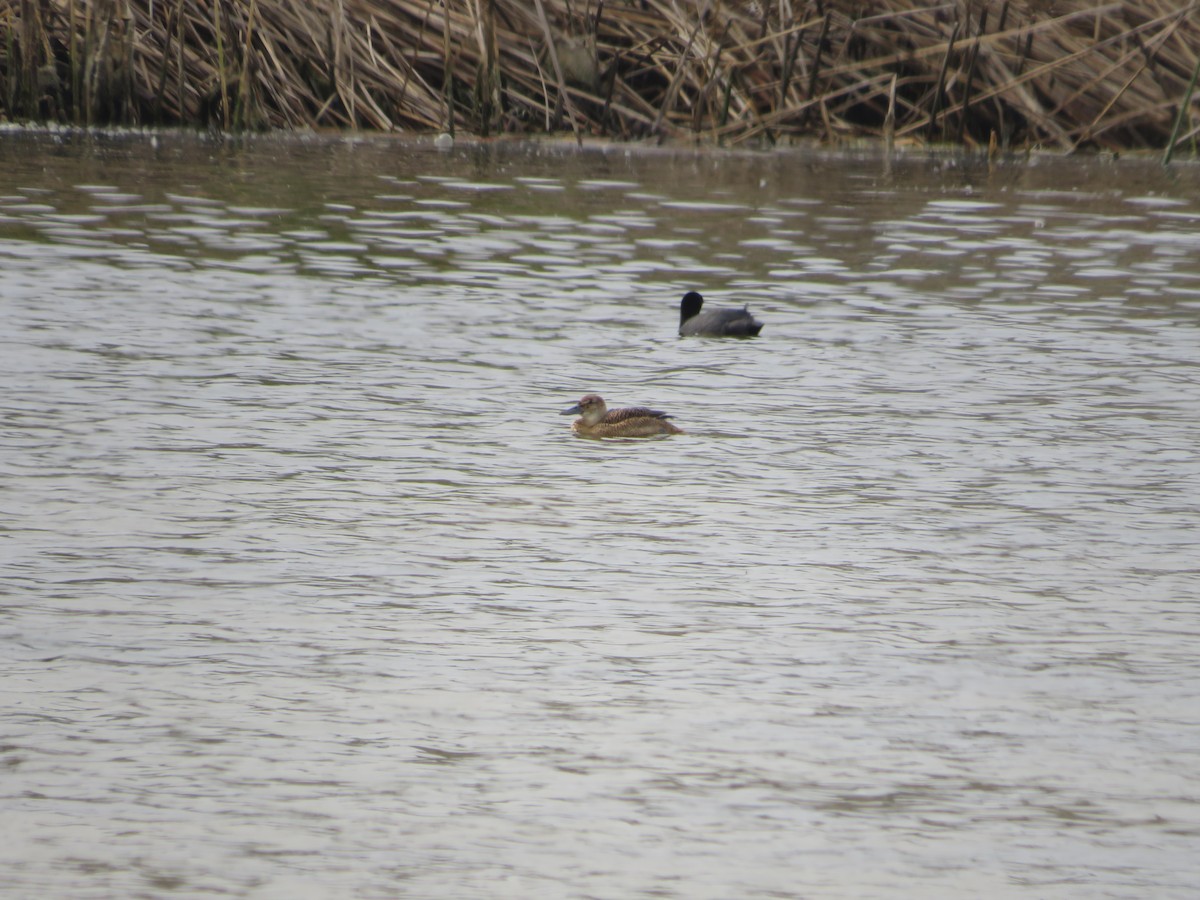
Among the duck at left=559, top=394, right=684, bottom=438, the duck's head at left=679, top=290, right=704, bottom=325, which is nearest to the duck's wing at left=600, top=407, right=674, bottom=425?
the duck at left=559, top=394, right=684, bottom=438

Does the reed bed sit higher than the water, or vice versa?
the reed bed

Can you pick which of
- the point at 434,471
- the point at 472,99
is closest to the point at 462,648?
the point at 434,471

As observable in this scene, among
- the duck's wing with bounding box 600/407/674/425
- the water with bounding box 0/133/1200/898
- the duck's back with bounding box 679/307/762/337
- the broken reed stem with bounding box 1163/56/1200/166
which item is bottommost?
the water with bounding box 0/133/1200/898

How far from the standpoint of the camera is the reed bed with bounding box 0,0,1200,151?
66.5ft

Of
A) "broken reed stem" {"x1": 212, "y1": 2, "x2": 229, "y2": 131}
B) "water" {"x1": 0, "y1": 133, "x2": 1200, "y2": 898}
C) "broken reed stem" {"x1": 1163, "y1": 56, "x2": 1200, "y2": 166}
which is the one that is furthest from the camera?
"broken reed stem" {"x1": 212, "y1": 2, "x2": 229, "y2": 131}

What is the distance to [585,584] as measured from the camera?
5.89 metres

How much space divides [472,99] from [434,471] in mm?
14568

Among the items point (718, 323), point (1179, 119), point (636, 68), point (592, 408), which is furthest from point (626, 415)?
point (636, 68)

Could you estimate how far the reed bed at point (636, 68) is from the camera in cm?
2028

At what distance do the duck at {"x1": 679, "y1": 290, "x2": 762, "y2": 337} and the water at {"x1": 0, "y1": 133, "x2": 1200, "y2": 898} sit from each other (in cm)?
10

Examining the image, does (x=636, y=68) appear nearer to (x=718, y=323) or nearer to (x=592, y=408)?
(x=718, y=323)

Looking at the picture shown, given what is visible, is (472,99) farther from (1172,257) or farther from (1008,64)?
(1172,257)

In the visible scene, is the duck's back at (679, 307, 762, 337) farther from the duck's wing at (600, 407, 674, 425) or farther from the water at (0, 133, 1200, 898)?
the duck's wing at (600, 407, 674, 425)

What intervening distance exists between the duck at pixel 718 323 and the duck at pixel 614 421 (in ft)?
7.46
